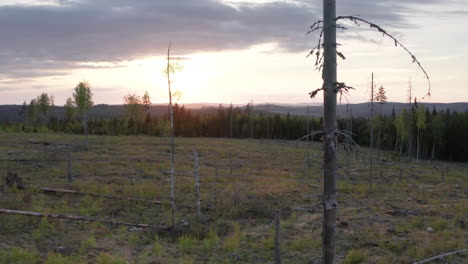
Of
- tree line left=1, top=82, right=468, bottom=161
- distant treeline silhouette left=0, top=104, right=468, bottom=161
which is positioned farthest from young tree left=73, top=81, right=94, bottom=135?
distant treeline silhouette left=0, top=104, right=468, bottom=161

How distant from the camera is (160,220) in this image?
13969mm

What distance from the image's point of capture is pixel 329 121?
5.80m

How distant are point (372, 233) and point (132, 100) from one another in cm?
6733

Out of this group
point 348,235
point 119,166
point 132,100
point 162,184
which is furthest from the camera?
point 132,100

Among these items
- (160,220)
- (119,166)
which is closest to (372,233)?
(160,220)

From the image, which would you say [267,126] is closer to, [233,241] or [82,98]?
[82,98]

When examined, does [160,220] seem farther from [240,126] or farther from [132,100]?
[240,126]

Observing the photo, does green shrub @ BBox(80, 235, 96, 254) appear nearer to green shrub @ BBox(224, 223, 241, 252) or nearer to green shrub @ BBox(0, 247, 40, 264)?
green shrub @ BBox(0, 247, 40, 264)

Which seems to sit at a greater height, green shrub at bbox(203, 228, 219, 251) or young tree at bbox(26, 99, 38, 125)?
young tree at bbox(26, 99, 38, 125)

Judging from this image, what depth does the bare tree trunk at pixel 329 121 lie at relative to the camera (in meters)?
5.71

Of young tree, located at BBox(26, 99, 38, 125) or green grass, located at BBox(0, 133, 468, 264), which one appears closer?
green grass, located at BBox(0, 133, 468, 264)

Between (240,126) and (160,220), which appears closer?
(160,220)

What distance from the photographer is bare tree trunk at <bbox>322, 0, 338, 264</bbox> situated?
5.71 metres

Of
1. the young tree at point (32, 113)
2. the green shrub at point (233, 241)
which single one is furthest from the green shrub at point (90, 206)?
the young tree at point (32, 113)
